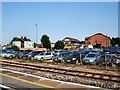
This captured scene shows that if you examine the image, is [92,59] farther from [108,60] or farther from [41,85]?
[41,85]

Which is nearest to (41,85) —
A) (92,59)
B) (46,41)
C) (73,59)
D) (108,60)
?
(92,59)

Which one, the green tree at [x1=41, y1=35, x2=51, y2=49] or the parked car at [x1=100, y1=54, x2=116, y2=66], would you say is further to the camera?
the green tree at [x1=41, y1=35, x2=51, y2=49]

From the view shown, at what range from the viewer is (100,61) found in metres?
21.1

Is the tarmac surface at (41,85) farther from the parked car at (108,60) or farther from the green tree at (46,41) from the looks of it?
the green tree at (46,41)

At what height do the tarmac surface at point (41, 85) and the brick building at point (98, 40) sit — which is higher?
the brick building at point (98, 40)

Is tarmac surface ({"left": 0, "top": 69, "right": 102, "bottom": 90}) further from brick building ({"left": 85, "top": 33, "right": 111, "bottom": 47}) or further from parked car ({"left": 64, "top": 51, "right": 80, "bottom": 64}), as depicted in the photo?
brick building ({"left": 85, "top": 33, "right": 111, "bottom": 47})

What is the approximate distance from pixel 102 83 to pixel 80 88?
1.61m

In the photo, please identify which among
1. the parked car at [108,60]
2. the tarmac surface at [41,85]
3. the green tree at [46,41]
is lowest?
the tarmac surface at [41,85]

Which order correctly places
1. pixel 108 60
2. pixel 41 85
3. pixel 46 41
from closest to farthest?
pixel 41 85, pixel 108 60, pixel 46 41

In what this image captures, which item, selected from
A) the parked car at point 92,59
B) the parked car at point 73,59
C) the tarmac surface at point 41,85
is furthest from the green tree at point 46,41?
the tarmac surface at point 41,85

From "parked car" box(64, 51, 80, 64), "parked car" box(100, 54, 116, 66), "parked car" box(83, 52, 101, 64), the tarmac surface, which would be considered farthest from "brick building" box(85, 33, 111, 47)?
the tarmac surface

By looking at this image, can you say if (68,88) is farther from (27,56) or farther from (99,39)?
(99,39)

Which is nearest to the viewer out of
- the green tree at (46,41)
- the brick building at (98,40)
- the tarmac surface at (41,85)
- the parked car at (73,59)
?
the tarmac surface at (41,85)

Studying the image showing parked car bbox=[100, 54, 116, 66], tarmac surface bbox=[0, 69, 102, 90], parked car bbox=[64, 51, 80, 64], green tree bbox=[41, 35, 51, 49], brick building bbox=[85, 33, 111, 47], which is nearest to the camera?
tarmac surface bbox=[0, 69, 102, 90]
